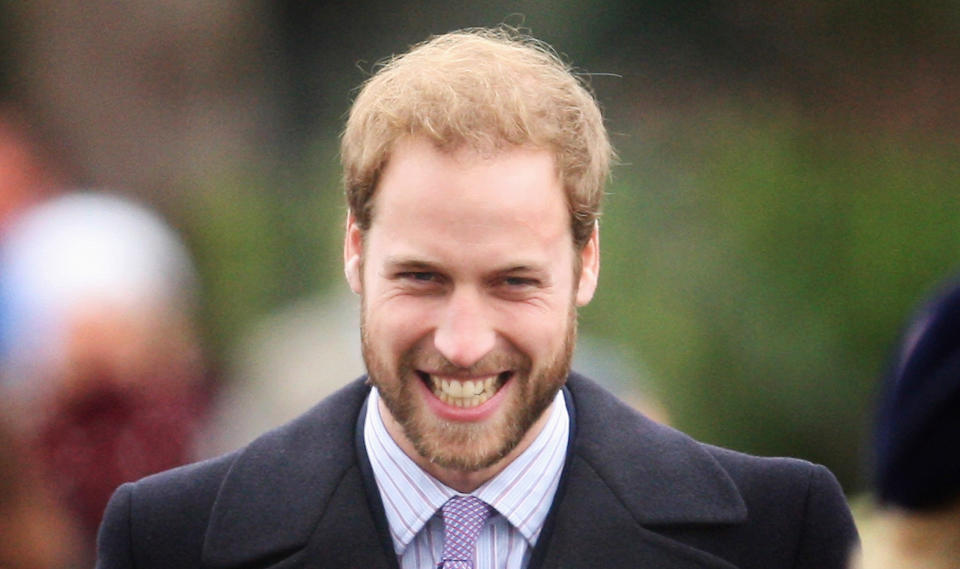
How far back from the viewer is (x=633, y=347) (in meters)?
6.96

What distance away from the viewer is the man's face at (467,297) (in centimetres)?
325

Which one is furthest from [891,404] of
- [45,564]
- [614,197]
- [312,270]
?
[312,270]

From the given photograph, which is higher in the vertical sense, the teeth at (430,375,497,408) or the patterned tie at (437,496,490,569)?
the teeth at (430,375,497,408)

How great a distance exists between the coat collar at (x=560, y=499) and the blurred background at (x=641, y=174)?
2171 millimetres

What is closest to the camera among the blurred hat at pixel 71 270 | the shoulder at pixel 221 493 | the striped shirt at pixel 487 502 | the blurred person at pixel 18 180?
the striped shirt at pixel 487 502

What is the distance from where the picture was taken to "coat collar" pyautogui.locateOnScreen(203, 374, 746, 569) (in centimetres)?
341

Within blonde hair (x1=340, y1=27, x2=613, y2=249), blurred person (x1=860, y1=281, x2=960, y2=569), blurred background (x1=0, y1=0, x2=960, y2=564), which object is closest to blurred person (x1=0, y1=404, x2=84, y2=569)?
blurred background (x1=0, y1=0, x2=960, y2=564)

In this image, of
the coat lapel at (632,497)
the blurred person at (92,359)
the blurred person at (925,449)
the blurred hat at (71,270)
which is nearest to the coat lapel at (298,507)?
the coat lapel at (632,497)

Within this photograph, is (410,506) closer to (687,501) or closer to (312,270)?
(687,501)

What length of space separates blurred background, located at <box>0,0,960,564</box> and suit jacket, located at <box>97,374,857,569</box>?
7.19 feet

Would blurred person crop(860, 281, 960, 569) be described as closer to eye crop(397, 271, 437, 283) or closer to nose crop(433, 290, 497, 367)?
nose crop(433, 290, 497, 367)

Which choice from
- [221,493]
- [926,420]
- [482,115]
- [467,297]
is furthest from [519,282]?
[926,420]

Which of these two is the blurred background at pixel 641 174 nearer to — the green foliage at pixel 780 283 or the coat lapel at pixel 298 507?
the green foliage at pixel 780 283

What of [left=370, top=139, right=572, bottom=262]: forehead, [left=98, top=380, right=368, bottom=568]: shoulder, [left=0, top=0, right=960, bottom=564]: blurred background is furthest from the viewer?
[left=0, top=0, right=960, bottom=564]: blurred background
